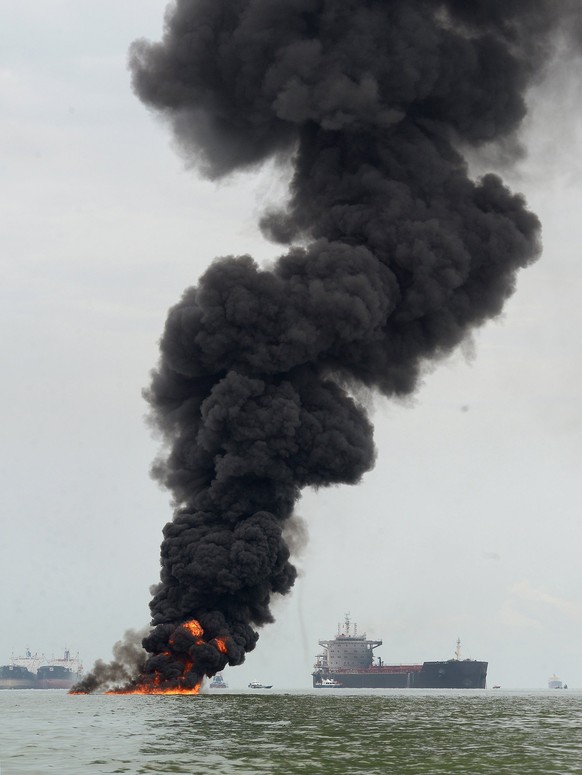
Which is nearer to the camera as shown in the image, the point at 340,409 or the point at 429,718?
the point at 429,718

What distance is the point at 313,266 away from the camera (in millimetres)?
94750

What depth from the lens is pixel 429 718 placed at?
67000 mm

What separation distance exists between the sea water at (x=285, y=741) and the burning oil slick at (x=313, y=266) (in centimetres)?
1620

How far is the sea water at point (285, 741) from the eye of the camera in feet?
130

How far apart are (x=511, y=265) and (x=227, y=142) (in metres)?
28.4

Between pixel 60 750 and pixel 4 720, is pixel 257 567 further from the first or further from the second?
pixel 60 750

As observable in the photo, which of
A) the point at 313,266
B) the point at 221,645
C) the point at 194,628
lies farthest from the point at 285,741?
the point at 313,266

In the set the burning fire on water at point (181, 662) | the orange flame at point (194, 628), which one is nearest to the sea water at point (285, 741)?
the burning fire on water at point (181, 662)

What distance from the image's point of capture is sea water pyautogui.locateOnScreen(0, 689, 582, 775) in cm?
3972

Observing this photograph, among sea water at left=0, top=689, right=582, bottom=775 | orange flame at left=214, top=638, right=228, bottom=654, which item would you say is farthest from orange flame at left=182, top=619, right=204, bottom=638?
sea water at left=0, top=689, right=582, bottom=775

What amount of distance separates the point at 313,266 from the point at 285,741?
52.2 metres

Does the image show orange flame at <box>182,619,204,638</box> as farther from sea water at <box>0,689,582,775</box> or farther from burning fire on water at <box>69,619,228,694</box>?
sea water at <box>0,689,582,775</box>

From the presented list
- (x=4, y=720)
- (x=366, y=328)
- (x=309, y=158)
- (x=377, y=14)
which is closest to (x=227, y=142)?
(x=309, y=158)

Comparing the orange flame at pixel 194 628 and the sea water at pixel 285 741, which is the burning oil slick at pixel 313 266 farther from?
the sea water at pixel 285 741
